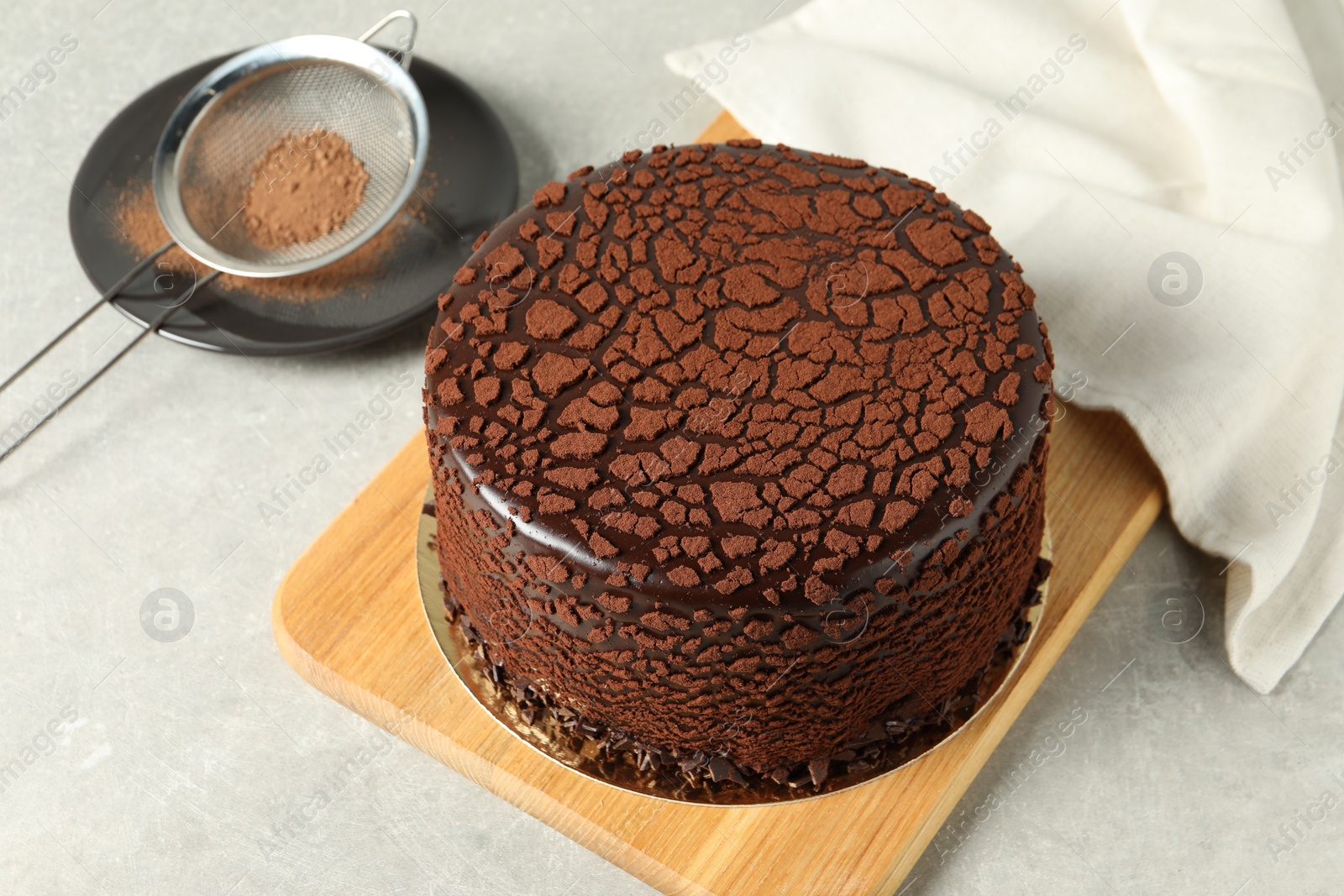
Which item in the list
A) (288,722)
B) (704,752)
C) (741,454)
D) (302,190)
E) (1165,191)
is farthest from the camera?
(302,190)

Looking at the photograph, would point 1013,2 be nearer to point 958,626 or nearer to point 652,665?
point 958,626

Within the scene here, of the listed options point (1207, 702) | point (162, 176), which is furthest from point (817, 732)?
point (162, 176)

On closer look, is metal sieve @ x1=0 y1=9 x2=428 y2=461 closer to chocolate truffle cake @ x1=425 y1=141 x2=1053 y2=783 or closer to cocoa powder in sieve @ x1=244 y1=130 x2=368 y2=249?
cocoa powder in sieve @ x1=244 y1=130 x2=368 y2=249

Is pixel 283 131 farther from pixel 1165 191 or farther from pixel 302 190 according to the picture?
pixel 1165 191

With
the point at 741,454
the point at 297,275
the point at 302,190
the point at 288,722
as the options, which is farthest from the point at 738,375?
the point at 302,190

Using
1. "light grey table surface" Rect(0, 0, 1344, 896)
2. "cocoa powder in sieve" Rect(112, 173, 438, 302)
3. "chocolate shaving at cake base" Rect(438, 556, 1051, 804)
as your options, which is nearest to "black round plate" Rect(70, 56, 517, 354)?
"cocoa powder in sieve" Rect(112, 173, 438, 302)

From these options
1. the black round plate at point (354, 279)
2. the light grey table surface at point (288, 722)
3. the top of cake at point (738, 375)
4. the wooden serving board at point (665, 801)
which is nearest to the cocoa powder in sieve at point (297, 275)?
the black round plate at point (354, 279)
